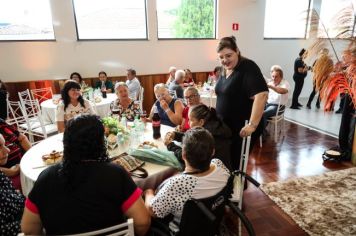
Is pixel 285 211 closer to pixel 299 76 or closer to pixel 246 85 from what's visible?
pixel 246 85

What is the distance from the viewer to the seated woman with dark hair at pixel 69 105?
2.83 meters

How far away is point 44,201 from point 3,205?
0.49 metres

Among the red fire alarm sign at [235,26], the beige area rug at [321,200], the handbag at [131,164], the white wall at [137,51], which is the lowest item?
the beige area rug at [321,200]

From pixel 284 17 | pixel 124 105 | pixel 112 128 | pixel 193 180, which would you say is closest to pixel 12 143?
pixel 112 128

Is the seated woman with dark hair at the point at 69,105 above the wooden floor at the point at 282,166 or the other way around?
above

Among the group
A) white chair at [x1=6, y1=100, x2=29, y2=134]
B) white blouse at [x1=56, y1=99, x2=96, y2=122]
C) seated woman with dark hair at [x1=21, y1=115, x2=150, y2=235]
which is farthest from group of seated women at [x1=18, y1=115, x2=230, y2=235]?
white chair at [x1=6, y1=100, x2=29, y2=134]

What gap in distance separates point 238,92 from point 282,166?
172 cm

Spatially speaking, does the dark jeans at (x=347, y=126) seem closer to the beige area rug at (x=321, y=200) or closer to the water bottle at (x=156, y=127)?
the beige area rug at (x=321, y=200)

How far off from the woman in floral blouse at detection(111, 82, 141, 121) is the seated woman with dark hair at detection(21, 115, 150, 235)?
1841 millimetres

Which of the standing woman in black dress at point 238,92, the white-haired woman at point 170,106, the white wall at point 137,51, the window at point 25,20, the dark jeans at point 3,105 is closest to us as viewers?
the standing woman in black dress at point 238,92

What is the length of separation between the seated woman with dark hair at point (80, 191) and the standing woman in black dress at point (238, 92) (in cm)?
117

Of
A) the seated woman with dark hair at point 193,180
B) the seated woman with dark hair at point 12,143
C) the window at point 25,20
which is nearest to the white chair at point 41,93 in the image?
the window at point 25,20

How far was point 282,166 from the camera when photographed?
328 cm

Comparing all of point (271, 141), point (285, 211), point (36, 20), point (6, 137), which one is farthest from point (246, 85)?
point (36, 20)
